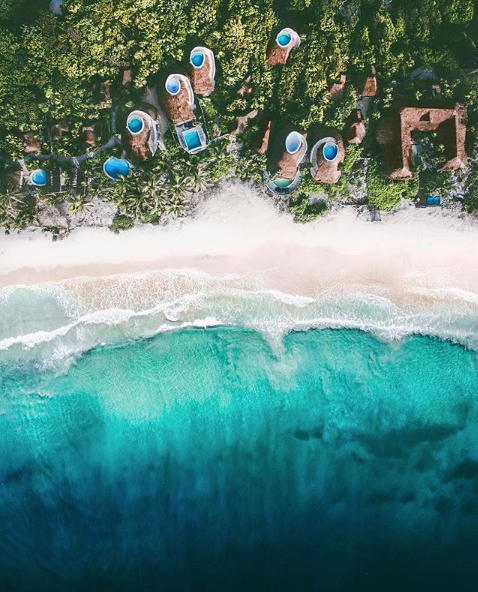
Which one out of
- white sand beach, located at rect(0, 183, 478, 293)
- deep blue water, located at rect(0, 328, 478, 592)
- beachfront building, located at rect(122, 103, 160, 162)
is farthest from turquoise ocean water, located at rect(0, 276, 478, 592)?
beachfront building, located at rect(122, 103, 160, 162)

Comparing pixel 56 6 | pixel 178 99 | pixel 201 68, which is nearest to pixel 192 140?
pixel 178 99

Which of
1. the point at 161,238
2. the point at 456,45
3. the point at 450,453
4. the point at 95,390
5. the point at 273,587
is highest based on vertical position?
the point at 456,45

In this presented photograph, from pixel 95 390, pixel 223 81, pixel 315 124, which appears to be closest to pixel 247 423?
pixel 95 390

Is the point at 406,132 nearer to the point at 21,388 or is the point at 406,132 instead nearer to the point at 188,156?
the point at 188,156

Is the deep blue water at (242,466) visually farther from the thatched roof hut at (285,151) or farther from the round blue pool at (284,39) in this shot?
the round blue pool at (284,39)

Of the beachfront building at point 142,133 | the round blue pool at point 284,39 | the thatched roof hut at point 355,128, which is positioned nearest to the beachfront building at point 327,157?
the thatched roof hut at point 355,128

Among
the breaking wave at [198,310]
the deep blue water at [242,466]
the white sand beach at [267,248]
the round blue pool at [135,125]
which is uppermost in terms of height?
the round blue pool at [135,125]

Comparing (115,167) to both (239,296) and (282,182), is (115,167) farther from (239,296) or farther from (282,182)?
(239,296)
